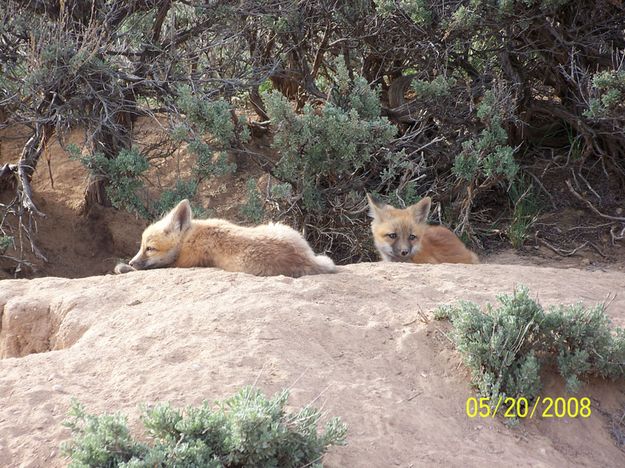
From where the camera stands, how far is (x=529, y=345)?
407 cm

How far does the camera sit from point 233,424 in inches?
115

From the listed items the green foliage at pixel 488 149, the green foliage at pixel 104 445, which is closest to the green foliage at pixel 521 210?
the green foliage at pixel 488 149

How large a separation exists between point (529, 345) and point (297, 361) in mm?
1360

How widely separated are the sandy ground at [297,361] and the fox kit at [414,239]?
1.78 metres

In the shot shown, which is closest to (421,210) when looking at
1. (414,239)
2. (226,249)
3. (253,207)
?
(414,239)

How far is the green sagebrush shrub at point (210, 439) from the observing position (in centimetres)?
283

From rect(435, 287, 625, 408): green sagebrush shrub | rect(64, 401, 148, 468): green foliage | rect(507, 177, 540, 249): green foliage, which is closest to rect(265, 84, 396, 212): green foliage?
rect(507, 177, 540, 249): green foliage

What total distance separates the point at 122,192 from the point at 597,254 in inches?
233

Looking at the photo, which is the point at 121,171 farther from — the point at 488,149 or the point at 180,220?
the point at 488,149

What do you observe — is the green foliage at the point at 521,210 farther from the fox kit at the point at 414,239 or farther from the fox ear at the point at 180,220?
the fox ear at the point at 180,220

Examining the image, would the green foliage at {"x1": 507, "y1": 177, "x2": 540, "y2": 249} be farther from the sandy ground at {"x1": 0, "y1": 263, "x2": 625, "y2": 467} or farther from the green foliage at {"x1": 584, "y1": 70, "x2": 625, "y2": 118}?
the sandy ground at {"x1": 0, "y1": 263, "x2": 625, "y2": 467}

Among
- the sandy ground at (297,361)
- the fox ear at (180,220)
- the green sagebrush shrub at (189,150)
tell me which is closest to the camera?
the sandy ground at (297,361)

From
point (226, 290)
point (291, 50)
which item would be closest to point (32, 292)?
point (226, 290)

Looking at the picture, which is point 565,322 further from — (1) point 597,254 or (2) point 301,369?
(1) point 597,254
